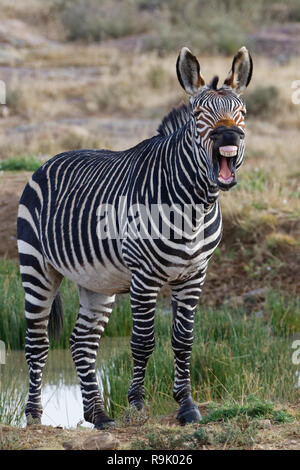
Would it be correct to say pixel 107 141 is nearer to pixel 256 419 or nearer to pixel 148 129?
pixel 148 129

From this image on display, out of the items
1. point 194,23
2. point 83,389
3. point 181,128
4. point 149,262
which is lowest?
point 83,389

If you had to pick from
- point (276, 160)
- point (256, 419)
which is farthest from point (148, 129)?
point (256, 419)

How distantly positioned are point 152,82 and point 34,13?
12385 millimetres

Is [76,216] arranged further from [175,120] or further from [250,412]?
[250,412]

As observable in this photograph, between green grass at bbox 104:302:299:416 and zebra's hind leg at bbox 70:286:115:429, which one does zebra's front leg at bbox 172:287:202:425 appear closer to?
green grass at bbox 104:302:299:416

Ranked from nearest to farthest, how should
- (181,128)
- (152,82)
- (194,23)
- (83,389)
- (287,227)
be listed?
(181,128)
(83,389)
(287,227)
(152,82)
(194,23)

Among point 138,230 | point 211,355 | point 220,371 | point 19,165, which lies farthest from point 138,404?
point 19,165

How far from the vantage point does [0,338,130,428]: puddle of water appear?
22.8 ft

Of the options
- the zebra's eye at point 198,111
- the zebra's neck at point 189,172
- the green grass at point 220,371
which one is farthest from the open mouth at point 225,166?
the green grass at point 220,371

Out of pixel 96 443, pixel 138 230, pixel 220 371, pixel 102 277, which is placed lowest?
pixel 220 371

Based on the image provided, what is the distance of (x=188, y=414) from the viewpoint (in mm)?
5637

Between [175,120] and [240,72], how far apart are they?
2.08ft

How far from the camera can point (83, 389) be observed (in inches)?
253

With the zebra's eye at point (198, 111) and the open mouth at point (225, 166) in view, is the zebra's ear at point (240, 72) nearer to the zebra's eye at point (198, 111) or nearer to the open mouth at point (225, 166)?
the zebra's eye at point (198, 111)
